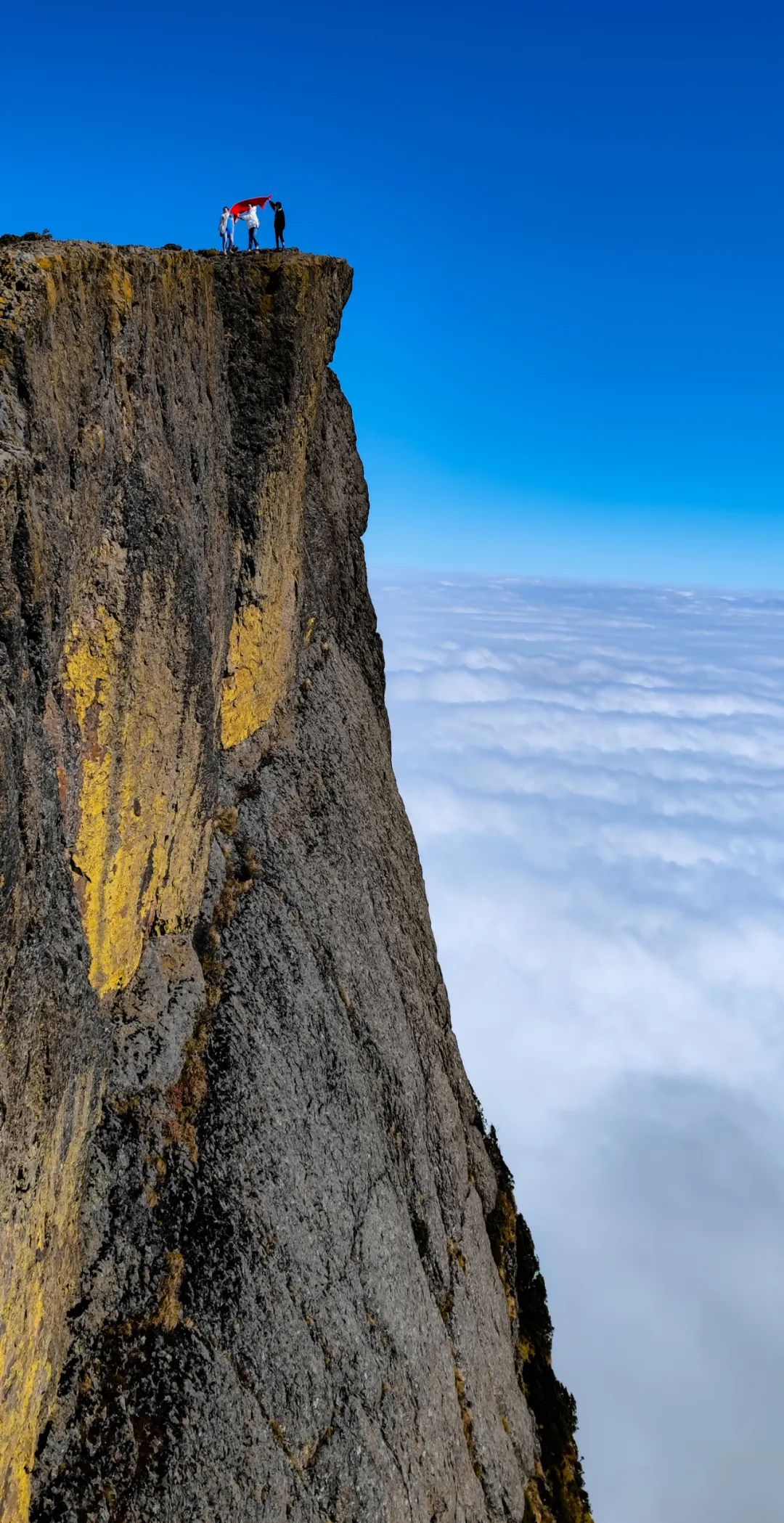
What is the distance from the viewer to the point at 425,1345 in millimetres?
13664

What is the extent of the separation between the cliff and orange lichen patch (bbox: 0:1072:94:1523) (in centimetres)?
5

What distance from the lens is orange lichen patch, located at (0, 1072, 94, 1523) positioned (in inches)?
288

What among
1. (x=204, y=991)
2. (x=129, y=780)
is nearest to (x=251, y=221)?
(x=129, y=780)

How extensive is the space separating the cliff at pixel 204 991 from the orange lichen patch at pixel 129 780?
58 millimetres

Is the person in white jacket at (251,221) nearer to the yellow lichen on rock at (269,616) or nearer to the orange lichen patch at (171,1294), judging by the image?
the yellow lichen on rock at (269,616)

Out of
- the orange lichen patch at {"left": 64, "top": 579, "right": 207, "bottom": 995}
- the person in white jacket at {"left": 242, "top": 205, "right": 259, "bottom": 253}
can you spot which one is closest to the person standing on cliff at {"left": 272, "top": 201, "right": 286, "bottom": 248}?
the person in white jacket at {"left": 242, "top": 205, "right": 259, "bottom": 253}

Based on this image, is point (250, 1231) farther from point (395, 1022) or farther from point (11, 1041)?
point (395, 1022)

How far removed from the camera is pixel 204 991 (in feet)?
40.0

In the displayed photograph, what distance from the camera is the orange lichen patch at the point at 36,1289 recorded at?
7316 millimetres

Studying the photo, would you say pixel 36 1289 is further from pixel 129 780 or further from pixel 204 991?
pixel 129 780

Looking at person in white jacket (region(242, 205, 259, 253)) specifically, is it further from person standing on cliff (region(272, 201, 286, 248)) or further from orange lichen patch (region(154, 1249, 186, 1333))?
orange lichen patch (region(154, 1249, 186, 1333))

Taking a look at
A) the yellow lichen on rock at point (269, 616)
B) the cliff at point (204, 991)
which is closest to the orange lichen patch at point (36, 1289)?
the cliff at point (204, 991)

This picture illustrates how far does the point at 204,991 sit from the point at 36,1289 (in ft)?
15.1

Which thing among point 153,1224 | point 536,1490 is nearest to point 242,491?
point 153,1224
